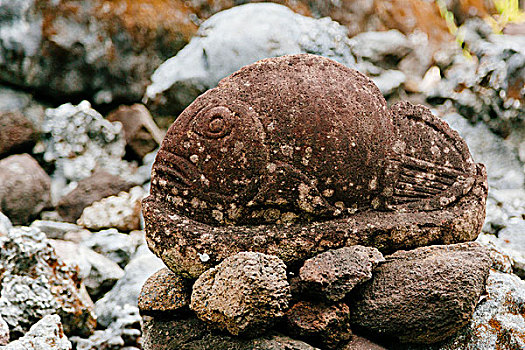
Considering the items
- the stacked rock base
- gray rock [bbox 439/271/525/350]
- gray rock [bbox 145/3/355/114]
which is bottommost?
gray rock [bbox 145/3/355/114]

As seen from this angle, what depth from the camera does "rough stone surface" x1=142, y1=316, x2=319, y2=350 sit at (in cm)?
236

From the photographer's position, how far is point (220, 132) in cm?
258

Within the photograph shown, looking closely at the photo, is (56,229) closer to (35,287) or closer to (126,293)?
(126,293)

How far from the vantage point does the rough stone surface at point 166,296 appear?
2633mm

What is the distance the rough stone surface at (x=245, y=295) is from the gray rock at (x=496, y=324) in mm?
896

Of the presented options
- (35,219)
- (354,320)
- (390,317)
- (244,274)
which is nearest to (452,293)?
(390,317)

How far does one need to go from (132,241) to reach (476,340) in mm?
3847

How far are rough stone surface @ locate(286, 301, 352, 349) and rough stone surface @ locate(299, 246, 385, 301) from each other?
8 cm

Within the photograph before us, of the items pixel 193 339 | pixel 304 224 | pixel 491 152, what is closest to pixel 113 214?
pixel 193 339

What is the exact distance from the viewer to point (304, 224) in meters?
2.62

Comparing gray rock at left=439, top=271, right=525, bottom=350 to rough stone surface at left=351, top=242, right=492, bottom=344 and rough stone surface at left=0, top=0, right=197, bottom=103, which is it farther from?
rough stone surface at left=0, top=0, right=197, bottom=103

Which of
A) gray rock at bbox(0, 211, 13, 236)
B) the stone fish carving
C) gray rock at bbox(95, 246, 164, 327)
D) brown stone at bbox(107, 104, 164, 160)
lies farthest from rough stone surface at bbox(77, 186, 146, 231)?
the stone fish carving

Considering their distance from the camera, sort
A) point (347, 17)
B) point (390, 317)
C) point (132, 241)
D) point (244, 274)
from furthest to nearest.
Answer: point (347, 17), point (132, 241), point (390, 317), point (244, 274)

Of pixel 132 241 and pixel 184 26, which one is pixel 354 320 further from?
pixel 184 26
